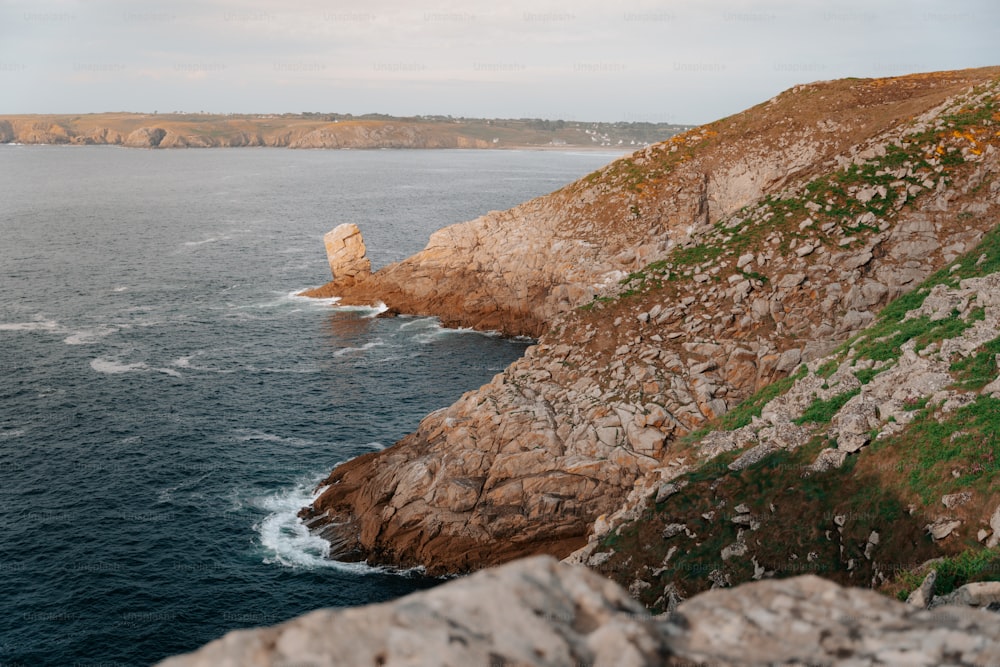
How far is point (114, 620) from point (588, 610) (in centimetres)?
3744

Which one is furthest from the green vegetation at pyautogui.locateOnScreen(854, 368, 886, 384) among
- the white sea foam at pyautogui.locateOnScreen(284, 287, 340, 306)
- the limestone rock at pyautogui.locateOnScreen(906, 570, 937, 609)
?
the white sea foam at pyautogui.locateOnScreen(284, 287, 340, 306)

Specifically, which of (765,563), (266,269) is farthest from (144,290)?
(765,563)

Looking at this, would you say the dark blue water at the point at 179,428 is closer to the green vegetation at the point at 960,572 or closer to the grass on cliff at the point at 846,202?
the grass on cliff at the point at 846,202

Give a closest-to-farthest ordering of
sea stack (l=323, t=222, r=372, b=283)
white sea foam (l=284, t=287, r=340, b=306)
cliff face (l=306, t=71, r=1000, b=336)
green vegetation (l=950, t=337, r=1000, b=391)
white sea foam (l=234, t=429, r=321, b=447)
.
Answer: green vegetation (l=950, t=337, r=1000, b=391), white sea foam (l=234, t=429, r=321, b=447), cliff face (l=306, t=71, r=1000, b=336), white sea foam (l=284, t=287, r=340, b=306), sea stack (l=323, t=222, r=372, b=283)

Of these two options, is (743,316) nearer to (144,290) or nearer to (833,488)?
(833,488)

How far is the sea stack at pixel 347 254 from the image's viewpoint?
97.4m

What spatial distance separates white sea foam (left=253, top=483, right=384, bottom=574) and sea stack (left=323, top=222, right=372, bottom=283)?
53.2 meters

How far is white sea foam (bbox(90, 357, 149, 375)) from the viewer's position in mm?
68500

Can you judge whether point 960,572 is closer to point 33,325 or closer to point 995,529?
point 995,529

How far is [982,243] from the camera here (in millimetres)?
36250

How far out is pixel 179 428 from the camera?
57.4 metres

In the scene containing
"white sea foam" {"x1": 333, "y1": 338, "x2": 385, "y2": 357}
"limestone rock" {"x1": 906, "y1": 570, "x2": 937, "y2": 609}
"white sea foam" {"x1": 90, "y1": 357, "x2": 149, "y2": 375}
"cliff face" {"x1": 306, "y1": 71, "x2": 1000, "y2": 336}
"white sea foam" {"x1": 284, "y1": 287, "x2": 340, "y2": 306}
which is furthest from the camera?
"white sea foam" {"x1": 284, "y1": 287, "x2": 340, "y2": 306}

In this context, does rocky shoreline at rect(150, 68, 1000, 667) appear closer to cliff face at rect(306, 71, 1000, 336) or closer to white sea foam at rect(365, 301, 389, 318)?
cliff face at rect(306, 71, 1000, 336)

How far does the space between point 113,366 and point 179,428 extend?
Result: 1741 centimetres
